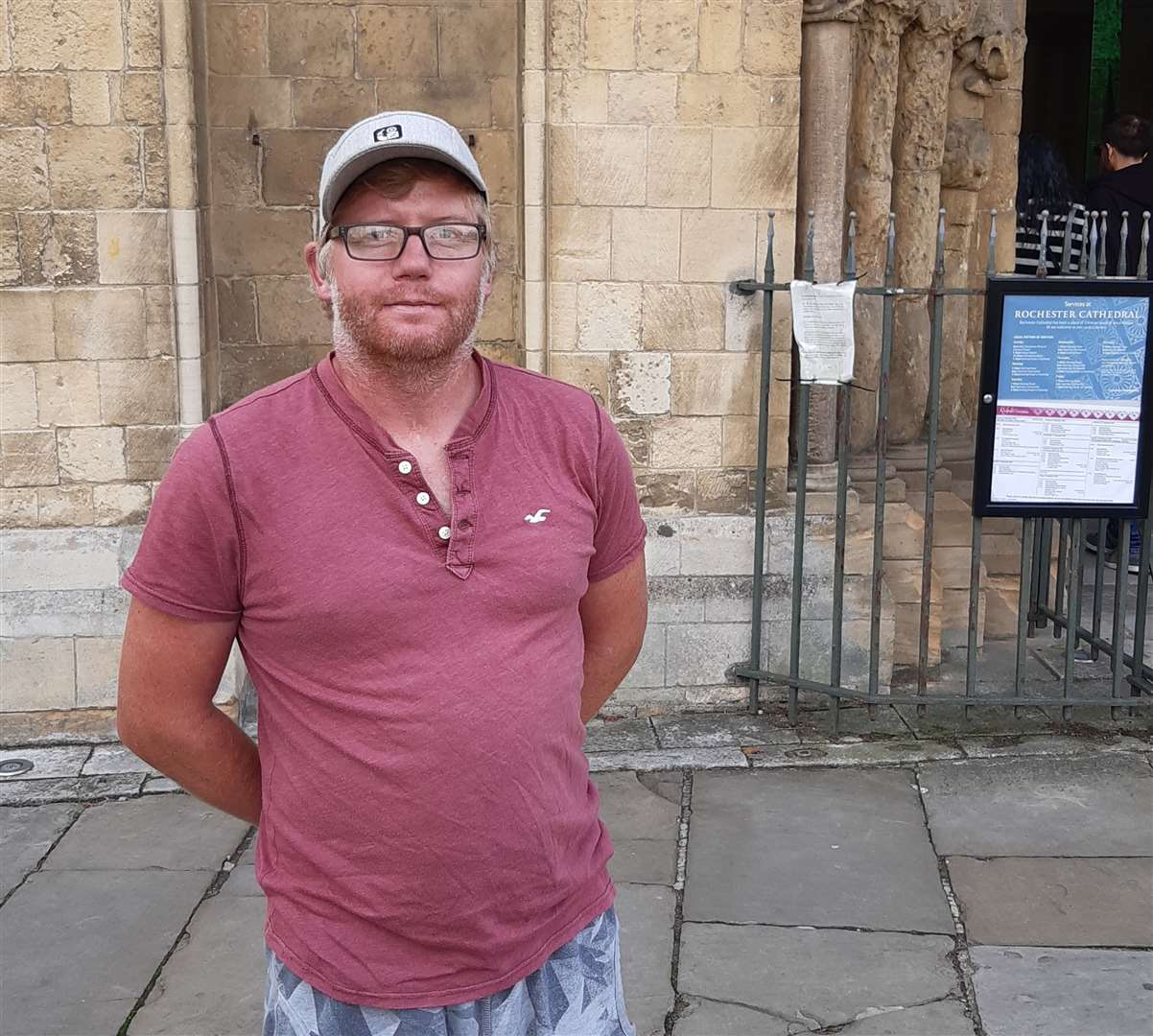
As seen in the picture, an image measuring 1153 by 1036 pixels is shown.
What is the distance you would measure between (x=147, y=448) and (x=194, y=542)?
3681 mm

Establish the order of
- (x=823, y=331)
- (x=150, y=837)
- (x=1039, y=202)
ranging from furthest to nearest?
(x=1039, y=202)
(x=823, y=331)
(x=150, y=837)

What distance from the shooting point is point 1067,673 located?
207 inches

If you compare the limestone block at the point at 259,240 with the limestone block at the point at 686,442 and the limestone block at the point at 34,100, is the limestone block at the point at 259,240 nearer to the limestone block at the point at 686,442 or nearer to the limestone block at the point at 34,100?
the limestone block at the point at 34,100

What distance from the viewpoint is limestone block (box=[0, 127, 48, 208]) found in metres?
5.15

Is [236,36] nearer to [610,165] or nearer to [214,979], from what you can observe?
[610,165]

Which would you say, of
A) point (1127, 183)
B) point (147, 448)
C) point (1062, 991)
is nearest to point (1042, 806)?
point (1062, 991)

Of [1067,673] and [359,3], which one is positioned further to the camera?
[359,3]

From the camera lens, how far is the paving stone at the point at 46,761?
5.12 meters

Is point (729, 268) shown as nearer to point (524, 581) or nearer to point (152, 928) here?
point (152, 928)

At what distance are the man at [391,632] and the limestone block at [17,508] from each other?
359 cm

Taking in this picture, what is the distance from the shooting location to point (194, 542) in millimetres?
1869

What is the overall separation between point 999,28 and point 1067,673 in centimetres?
312

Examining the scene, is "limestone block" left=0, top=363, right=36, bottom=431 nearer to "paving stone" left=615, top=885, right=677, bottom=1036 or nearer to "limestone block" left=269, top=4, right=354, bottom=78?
"limestone block" left=269, top=4, right=354, bottom=78

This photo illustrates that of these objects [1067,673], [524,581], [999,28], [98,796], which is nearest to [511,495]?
[524,581]
